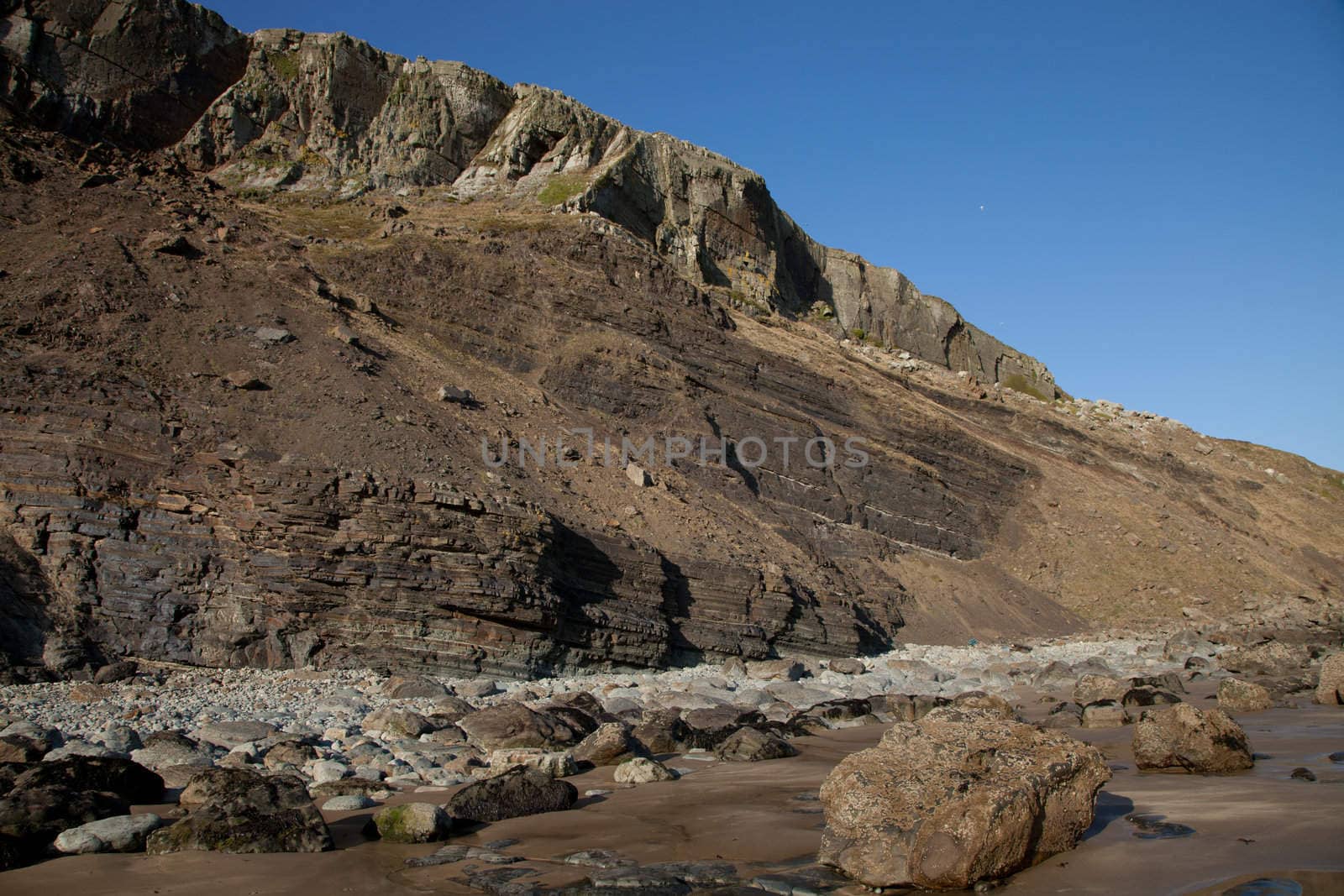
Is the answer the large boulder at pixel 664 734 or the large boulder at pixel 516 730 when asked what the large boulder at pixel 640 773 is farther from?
the large boulder at pixel 516 730

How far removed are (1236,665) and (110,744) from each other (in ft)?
64.6

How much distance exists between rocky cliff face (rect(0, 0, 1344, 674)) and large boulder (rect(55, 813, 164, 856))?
9425 mm

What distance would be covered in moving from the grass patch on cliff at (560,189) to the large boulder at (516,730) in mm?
32376

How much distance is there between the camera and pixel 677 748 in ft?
38.1

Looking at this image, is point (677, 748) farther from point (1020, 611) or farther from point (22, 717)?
point (1020, 611)

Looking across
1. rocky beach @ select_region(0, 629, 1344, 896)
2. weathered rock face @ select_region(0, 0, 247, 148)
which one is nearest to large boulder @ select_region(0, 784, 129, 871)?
rocky beach @ select_region(0, 629, 1344, 896)

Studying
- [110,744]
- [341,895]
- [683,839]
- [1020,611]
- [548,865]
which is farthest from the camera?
[1020,611]

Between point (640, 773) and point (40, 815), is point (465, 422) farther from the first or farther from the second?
point (40, 815)

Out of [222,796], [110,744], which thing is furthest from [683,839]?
[110,744]

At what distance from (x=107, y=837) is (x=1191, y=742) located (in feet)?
29.3

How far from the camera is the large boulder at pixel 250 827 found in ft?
20.4

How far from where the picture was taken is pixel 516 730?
37.7ft

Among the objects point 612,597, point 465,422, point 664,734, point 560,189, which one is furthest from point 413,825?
point 560,189

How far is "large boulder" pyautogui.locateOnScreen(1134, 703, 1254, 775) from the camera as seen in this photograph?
7887 millimetres
